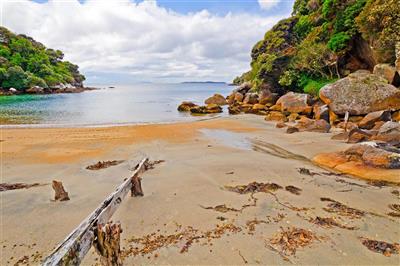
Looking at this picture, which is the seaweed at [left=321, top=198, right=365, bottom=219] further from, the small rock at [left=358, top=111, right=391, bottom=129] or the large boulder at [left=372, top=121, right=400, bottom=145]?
the small rock at [left=358, top=111, right=391, bottom=129]

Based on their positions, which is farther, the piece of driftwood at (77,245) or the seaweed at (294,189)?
the seaweed at (294,189)

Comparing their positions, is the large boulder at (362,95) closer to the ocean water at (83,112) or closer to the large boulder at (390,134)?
the large boulder at (390,134)

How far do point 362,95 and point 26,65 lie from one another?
81.2 metres

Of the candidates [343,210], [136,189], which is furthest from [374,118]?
[136,189]

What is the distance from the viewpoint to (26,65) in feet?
236

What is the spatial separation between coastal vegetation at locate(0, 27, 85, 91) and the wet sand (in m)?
61.1

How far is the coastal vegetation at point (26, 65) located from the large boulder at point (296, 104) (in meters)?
61.3

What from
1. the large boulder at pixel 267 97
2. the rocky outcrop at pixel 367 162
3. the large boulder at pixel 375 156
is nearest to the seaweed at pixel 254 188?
the rocky outcrop at pixel 367 162

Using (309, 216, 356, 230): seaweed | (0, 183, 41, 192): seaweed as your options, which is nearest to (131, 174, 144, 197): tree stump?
(0, 183, 41, 192): seaweed

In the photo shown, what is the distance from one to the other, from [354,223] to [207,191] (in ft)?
9.66

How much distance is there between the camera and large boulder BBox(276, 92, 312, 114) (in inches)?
817

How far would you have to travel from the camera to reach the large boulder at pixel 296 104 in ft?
68.1

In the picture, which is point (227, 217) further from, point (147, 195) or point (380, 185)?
point (380, 185)

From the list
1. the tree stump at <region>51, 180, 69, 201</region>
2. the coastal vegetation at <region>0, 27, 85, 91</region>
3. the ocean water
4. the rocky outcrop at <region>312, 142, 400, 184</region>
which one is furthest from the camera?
the coastal vegetation at <region>0, 27, 85, 91</region>
